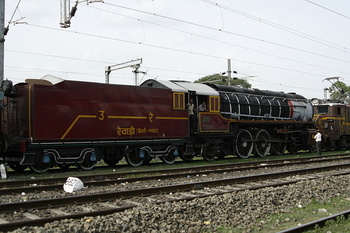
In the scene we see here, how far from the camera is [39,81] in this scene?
494 inches

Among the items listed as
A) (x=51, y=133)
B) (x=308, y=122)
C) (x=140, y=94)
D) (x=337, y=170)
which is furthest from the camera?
(x=308, y=122)

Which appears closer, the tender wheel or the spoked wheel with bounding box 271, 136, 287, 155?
the tender wheel

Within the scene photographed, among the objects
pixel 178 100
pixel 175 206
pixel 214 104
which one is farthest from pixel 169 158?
pixel 175 206

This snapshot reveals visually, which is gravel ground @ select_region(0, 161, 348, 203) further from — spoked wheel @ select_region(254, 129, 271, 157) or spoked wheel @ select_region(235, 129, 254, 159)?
spoked wheel @ select_region(254, 129, 271, 157)

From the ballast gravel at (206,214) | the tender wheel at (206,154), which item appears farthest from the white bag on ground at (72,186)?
the tender wheel at (206,154)

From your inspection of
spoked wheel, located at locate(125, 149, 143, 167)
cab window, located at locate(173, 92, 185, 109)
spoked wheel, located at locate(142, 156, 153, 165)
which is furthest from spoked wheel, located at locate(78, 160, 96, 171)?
cab window, located at locate(173, 92, 185, 109)

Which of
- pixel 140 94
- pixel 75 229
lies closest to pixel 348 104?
pixel 140 94

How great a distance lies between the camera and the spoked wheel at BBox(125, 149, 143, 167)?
1486cm

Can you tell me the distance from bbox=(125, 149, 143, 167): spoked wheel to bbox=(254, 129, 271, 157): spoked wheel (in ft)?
23.4

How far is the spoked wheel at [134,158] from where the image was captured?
48.8ft

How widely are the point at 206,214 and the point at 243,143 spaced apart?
12.4 metres

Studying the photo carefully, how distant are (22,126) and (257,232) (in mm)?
9502

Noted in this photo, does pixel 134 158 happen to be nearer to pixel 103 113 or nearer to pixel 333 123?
pixel 103 113

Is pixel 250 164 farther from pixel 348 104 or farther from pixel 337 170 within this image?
pixel 348 104
